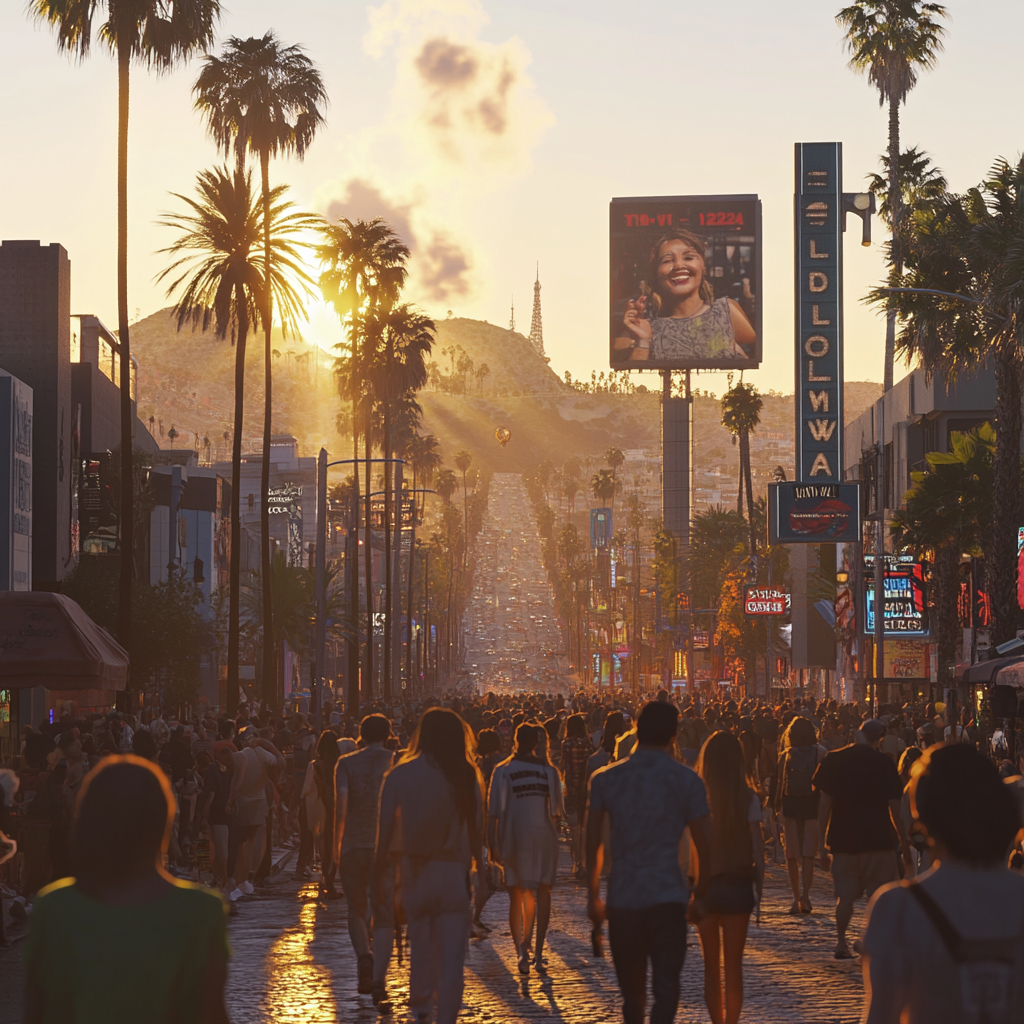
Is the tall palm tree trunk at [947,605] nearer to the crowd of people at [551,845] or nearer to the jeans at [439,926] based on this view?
the crowd of people at [551,845]

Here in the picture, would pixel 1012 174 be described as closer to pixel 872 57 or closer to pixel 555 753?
pixel 555 753

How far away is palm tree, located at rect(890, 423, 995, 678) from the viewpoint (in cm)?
3994

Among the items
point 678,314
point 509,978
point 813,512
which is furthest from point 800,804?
point 678,314

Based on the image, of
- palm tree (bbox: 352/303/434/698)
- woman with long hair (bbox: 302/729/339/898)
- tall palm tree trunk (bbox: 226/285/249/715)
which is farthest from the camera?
Answer: palm tree (bbox: 352/303/434/698)

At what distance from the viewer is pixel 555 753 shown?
27938 mm

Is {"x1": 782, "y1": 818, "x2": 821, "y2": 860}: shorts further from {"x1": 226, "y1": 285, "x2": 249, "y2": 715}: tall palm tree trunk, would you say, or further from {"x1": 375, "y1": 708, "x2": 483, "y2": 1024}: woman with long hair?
{"x1": 226, "y1": 285, "x2": 249, "y2": 715}: tall palm tree trunk

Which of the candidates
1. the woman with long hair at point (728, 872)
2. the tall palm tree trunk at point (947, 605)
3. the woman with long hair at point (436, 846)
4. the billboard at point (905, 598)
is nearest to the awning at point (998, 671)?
the tall palm tree trunk at point (947, 605)

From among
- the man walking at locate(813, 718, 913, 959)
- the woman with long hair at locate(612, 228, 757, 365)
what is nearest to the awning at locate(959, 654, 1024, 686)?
the man walking at locate(813, 718, 913, 959)

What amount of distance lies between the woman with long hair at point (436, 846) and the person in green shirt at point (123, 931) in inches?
207

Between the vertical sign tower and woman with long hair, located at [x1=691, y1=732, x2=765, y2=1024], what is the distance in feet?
217

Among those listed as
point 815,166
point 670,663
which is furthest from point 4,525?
point 670,663

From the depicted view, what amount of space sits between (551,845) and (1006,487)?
22973 mm

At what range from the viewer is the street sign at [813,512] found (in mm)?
68312

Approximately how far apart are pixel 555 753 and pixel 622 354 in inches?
3896
